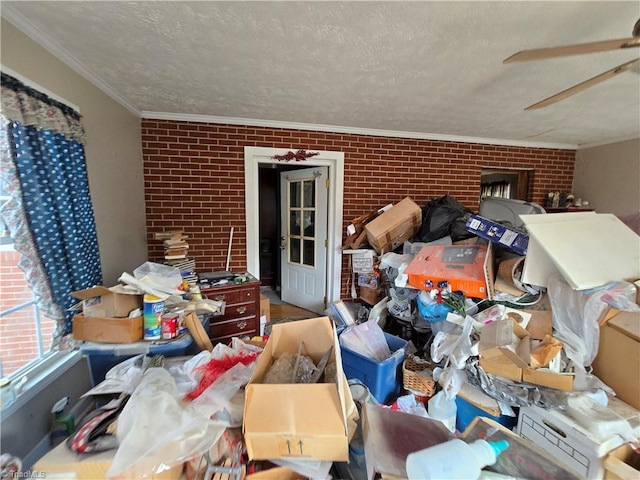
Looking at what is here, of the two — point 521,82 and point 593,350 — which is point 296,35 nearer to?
point 521,82

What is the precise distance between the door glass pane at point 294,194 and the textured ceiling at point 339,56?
112 cm

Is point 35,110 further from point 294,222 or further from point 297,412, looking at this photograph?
point 294,222

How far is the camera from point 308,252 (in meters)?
3.50

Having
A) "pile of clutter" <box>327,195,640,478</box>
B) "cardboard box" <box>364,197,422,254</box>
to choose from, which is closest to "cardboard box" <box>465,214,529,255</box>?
"pile of clutter" <box>327,195,640,478</box>

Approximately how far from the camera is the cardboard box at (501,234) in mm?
1867

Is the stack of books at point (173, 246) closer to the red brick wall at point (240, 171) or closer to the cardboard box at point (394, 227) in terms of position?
the red brick wall at point (240, 171)

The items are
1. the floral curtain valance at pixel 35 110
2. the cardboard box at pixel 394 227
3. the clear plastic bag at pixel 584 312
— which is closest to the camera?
the floral curtain valance at pixel 35 110

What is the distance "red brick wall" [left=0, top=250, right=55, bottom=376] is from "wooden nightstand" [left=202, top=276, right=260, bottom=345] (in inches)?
38.3

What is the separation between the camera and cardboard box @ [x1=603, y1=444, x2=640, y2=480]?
1.12 m

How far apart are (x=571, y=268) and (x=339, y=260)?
2055 mm

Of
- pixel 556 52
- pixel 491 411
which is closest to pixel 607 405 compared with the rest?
pixel 491 411

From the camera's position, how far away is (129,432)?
76 centimetres

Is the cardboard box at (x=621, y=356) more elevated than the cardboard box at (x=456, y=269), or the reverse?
the cardboard box at (x=456, y=269)

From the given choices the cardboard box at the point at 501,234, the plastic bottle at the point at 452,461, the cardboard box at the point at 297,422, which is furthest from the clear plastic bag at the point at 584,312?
the cardboard box at the point at 297,422
